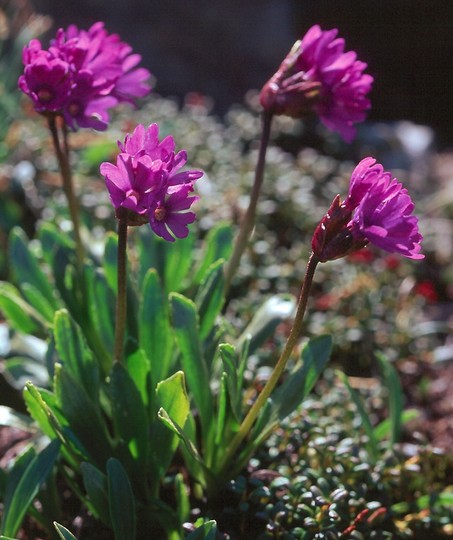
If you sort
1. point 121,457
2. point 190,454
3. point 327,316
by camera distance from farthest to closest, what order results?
point 327,316 < point 121,457 < point 190,454

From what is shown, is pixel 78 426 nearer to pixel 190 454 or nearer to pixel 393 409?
pixel 190 454

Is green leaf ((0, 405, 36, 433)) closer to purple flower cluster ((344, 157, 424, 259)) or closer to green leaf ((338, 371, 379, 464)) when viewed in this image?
green leaf ((338, 371, 379, 464))

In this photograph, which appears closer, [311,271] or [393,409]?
[311,271]

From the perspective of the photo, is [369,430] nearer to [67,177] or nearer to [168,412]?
[168,412]

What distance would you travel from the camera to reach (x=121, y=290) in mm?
1403

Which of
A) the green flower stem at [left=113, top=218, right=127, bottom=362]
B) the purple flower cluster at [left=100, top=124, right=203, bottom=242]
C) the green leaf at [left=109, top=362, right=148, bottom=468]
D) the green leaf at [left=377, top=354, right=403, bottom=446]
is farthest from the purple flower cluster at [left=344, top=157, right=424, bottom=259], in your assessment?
the green leaf at [left=377, top=354, right=403, bottom=446]

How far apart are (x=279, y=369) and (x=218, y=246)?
2.48 ft

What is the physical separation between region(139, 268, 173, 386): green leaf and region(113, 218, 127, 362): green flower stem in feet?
0.53

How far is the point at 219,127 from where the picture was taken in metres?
3.81

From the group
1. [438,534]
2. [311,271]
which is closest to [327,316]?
[438,534]

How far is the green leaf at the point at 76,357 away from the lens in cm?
158

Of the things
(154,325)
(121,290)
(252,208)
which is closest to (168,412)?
(121,290)

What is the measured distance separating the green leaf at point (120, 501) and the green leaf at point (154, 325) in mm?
319

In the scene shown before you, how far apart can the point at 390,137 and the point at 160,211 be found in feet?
10.1
